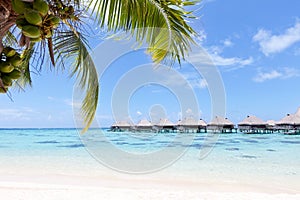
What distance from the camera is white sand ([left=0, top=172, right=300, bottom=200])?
20.2 feet

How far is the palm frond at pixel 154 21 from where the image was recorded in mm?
1883

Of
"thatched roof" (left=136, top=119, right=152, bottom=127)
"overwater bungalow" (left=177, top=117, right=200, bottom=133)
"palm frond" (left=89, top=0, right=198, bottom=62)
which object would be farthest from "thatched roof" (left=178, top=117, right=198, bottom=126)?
"palm frond" (left=89, top=0, right=198, bottom=62)

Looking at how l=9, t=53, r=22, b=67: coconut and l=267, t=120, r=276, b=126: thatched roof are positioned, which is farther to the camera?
l=267, t=120, r=276, b=126: thatched roof

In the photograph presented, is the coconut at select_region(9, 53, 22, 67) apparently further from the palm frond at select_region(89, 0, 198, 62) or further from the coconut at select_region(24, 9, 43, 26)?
the palm frond at select_region(89, 0, 198, 62)

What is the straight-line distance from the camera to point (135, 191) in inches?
268

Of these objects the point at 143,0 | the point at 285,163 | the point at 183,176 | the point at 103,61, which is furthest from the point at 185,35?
the point at 285,163

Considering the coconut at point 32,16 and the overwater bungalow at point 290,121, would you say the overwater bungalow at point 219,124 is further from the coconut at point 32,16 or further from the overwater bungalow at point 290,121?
the coconut at point 32,16

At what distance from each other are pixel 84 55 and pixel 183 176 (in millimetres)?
7940

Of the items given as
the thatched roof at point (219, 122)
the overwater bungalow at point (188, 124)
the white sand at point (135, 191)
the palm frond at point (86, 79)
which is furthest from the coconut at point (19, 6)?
the overwater bungalow at point (188, 124)

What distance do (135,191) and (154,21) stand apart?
5.35 m

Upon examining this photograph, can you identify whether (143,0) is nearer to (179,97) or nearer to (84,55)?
(84,55)

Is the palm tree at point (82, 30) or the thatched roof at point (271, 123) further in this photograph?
the thatched roof at point (271, 123)

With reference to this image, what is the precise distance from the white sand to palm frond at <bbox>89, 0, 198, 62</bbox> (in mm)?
4418

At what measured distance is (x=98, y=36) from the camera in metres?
2.28
